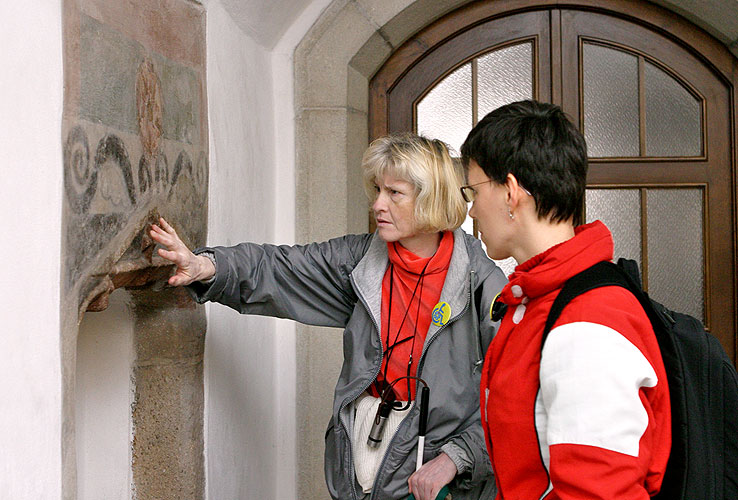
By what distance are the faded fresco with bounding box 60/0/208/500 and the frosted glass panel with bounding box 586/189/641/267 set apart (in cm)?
159

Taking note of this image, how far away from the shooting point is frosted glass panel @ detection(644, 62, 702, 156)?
10.3 feet

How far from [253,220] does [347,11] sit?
858 mm

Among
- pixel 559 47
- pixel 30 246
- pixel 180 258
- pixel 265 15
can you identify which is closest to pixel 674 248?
pixel 559 47

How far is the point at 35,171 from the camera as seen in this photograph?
51.0 inches

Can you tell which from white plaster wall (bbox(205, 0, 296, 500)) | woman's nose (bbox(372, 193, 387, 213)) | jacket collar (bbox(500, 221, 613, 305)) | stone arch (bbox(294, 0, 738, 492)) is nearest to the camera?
jacket collar (bbox(500, 221, 613, 305))

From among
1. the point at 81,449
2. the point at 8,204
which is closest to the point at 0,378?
the point at 8,204

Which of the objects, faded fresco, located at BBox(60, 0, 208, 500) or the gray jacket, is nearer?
faded fresco, located at BBox(60, 0, 208, 500)

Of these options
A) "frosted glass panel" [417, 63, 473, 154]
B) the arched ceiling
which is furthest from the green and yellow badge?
"frosted glass panel" [417, 63, 473, 154]

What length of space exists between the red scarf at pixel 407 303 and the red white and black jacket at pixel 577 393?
696 mm

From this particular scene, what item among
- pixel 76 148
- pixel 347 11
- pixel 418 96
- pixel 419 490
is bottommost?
pixel 419 490

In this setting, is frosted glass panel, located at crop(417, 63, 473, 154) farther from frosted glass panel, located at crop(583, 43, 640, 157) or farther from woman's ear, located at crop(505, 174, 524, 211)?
woman's ear, located at crop(505, 174, 524, 211)

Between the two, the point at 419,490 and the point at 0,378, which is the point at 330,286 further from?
the point at 0,378

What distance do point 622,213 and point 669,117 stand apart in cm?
39

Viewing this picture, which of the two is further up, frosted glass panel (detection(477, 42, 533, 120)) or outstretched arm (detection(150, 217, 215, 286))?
frosted glass panel (detection(477, 42, 533, 120))
